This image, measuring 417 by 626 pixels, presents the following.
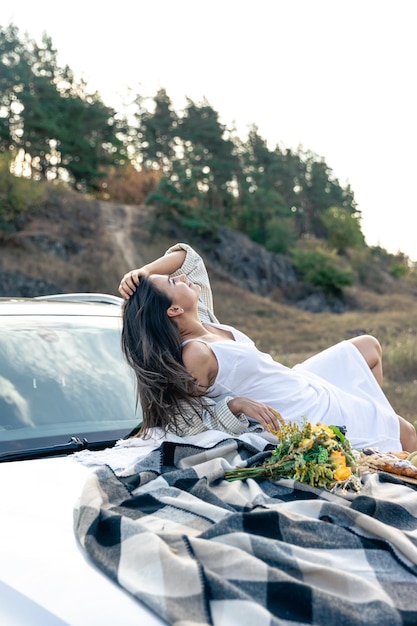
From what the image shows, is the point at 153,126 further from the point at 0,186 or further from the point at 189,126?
the point at 0,186

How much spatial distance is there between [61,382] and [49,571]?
155 centimetres

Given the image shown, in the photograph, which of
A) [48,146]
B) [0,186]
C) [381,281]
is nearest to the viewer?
[0,186]

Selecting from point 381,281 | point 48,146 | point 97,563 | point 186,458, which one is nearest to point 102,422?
point 186,458

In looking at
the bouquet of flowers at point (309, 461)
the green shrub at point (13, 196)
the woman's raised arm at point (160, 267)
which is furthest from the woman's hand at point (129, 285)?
the green shrub at point (13, 196)

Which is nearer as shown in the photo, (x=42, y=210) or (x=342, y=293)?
(x=42, y=210)

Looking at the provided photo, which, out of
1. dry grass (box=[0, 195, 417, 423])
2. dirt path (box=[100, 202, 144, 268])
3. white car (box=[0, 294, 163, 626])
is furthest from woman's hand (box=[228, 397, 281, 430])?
dirt path (box=[100, 202, 144, 268])

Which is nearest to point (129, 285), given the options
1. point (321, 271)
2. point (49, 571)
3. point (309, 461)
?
point (309, 461)

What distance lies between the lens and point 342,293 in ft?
158

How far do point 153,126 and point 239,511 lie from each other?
46553 mm

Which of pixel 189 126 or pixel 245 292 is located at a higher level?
pixel 189 126

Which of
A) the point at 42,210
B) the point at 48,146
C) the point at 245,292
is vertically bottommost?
the point at 245,292

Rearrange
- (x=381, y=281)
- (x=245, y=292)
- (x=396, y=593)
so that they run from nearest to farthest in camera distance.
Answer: (x=396, y=593), (x=245, y=292), (x=381, y=281)

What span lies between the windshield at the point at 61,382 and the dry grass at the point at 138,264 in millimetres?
21008

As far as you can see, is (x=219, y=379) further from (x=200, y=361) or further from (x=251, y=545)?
(x=251, y=545)
